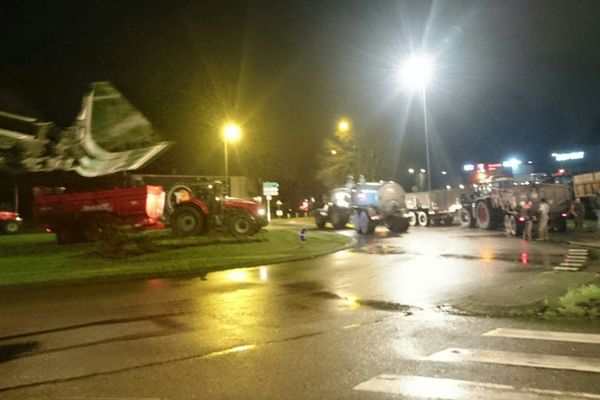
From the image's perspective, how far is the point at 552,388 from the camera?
255 inches

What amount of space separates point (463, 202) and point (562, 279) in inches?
917

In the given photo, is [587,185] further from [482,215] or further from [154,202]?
[154,202]

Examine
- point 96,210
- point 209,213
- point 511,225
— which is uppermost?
point 96,210

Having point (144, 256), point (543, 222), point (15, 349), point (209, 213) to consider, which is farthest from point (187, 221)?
point (15, 349)

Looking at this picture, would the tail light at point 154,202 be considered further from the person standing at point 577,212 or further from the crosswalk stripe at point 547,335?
the crosswalk stripe at point 547,335

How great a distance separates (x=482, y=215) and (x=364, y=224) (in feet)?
20.4

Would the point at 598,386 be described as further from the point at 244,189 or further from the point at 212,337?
the point at 244,189

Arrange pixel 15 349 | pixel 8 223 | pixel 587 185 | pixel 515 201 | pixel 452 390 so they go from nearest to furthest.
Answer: pixel 452 390
pixel 15 349
pixel 515 201
pixel 587 185
pixel 8 223

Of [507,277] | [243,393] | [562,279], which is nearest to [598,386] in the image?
[243,393]

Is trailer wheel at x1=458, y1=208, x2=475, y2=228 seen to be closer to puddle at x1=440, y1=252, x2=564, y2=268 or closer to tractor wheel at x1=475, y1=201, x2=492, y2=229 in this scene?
tractor wheel at x1=475, y1=201, x2=492, y2=229

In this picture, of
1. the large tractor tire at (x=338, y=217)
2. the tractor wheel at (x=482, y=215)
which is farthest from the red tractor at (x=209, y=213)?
the tractor wheel at (x=482, y=215)

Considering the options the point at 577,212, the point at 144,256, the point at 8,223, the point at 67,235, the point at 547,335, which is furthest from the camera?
the point at 8,223

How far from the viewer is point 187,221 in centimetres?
2559

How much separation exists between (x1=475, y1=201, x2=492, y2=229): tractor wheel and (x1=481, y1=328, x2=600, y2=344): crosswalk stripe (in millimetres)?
24271
